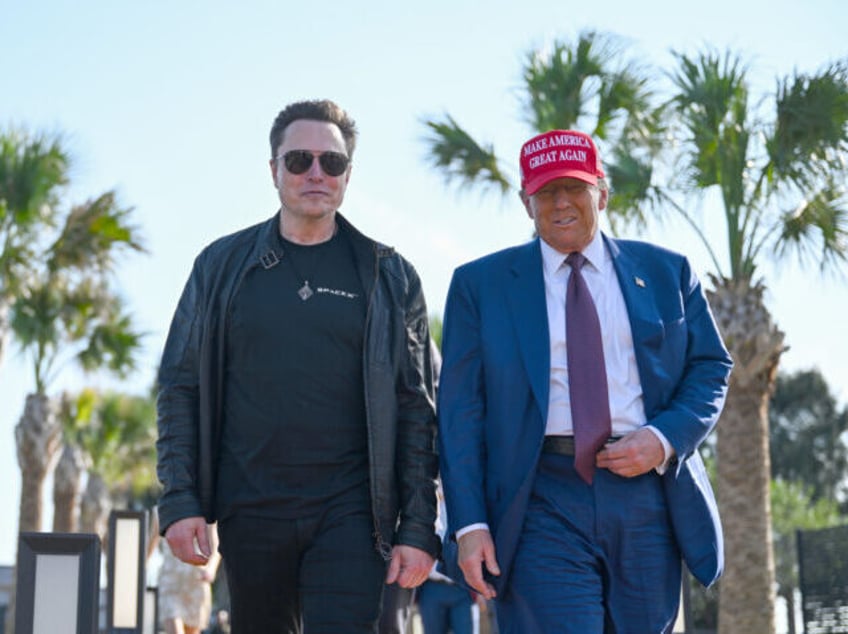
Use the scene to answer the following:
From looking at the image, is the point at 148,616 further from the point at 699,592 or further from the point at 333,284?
the point at 699,592

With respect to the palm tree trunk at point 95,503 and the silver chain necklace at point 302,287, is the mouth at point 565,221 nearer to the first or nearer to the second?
the silver chain necklace at point 302,287

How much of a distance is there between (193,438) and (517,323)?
3.65ft

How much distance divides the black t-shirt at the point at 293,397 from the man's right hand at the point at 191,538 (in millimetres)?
113

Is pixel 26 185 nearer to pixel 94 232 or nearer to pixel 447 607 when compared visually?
pixel 94 232

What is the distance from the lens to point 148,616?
35.6 feet

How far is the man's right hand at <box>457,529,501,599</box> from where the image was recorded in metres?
4.10

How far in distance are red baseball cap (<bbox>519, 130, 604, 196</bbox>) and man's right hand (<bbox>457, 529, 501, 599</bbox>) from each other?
111 centimetres

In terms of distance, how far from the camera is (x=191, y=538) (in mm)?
4336

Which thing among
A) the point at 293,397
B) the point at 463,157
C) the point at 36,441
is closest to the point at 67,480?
the point at 36,441

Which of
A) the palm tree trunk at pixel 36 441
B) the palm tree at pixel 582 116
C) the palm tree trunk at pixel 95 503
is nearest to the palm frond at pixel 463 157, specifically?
the palm tree at pixel 582 116

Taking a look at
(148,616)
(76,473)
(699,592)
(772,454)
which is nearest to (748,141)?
(148,616)

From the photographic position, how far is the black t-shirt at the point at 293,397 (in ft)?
14.3

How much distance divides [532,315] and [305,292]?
0.76m

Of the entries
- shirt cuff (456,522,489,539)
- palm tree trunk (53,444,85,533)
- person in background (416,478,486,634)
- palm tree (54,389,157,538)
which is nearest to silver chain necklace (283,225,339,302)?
shirt cuff (456,522,489,539)
